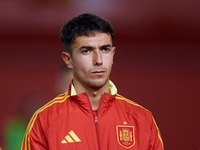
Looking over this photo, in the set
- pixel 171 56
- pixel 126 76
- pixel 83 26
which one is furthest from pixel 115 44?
pixel 83 26

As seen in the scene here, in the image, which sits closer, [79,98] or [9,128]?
[79,98]

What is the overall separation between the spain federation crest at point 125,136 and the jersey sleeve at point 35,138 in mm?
327

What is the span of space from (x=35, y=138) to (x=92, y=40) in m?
0.49

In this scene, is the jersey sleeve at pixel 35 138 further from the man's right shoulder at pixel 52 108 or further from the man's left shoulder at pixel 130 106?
the man's left shoulder at pixel 130 106

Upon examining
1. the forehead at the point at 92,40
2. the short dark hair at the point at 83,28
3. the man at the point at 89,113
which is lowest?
the man at the point at 89,113

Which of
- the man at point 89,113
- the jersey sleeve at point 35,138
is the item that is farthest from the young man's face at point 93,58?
the jersey sleeve at point 35,138

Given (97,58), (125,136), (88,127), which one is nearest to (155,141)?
(125,136)

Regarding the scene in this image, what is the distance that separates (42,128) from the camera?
1.54 metres

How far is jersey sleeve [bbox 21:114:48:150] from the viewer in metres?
Answer: 1.52

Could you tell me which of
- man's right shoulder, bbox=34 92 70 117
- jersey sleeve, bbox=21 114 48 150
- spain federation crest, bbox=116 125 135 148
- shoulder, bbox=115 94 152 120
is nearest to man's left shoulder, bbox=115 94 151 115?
shoulder, bbox=115 94 152 120

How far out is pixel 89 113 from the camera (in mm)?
1596

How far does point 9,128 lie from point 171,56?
Result: 149 cm

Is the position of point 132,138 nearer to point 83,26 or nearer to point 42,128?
point 42,128

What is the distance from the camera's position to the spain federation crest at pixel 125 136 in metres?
1.57
